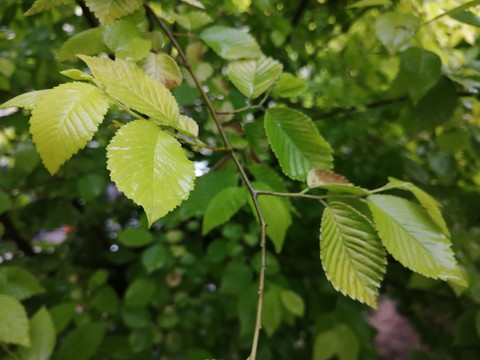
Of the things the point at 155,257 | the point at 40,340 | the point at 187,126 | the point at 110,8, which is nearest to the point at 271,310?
the point at 155,257

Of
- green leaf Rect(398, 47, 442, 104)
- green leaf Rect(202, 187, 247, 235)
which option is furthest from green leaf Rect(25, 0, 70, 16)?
green leaf Rect(398, 47, 442, 104)

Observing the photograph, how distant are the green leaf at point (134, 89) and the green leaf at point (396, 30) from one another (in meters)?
0.37

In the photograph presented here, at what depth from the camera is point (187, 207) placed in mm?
582

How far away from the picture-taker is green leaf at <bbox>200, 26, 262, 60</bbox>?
1.77 feet

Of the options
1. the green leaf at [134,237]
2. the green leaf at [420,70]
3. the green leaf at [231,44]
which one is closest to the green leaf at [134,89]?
the green leaf at [231,44]

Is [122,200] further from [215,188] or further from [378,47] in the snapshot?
[378,47]

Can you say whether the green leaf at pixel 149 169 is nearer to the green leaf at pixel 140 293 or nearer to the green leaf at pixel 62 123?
the green leaf at pixel 62 123

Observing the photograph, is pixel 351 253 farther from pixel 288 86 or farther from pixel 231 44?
pixel 231 44

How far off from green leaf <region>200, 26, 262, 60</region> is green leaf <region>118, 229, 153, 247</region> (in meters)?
0.52

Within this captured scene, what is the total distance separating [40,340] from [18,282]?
15 centimetres

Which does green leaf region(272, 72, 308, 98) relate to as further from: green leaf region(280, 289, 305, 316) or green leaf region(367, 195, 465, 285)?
green leaf region(280, 289, 305, 316)

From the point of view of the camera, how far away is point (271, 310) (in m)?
0.80

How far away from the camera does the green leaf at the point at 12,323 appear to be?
0.46 metres

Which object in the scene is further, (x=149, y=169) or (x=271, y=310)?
(x=271, y=310)
